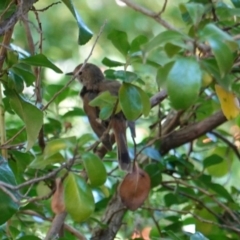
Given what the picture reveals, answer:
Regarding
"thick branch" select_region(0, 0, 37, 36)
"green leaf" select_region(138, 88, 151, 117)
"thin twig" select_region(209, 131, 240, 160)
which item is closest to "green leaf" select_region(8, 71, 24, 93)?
"thick branch" select_region(0, 0, 37, 36)

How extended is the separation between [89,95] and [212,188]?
0.65 meters

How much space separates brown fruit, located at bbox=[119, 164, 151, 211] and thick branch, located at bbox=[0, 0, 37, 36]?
43 cm

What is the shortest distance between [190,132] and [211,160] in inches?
3.5

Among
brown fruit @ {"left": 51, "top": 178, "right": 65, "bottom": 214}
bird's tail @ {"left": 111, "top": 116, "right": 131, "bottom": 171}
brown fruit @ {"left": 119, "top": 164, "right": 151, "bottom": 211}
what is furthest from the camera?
bird's tail @ {"left": 111, "top": 116, "right": 131, "bottom": 171}

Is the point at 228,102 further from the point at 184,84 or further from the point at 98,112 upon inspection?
the point at 98,112

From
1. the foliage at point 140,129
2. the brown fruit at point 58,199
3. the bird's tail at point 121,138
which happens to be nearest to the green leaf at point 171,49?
the foliage at point 140,129

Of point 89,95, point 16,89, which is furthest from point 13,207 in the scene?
point 89,95

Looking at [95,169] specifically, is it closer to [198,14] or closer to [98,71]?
[198,14]

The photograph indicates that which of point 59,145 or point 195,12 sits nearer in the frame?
point 195,12

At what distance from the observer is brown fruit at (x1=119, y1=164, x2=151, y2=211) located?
1.37m

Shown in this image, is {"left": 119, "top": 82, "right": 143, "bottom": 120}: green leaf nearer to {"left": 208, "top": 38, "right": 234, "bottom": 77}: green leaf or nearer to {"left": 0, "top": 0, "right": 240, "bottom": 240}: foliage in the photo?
{"left": 0, "top": 0, "right": 240, "bottom": 240}: foliage

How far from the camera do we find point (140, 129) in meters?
2.54

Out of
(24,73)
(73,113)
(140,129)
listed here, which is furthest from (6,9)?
(140,129)

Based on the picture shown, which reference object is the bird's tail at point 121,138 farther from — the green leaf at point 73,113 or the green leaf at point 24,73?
the green leaf at point 24,73
